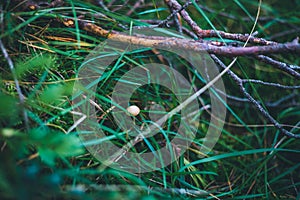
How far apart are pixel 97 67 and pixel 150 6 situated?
1.64 ft

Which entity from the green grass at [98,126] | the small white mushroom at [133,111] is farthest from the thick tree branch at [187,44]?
the small white mushroom at [133,111]

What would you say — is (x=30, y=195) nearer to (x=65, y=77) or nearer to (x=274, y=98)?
(x=65, y=77)

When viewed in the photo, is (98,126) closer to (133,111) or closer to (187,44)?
(133,111)

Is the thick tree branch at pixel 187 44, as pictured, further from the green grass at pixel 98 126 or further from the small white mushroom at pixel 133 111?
the small white mushroom at pixel 133 111

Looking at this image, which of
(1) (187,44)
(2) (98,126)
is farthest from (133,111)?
(1) (187,44)

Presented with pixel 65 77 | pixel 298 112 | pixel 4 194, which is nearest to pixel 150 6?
pixel 65 77

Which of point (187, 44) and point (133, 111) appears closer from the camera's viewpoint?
point (187, 44)

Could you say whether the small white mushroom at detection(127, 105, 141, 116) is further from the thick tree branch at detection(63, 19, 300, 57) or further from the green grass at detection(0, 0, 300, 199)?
the thick tree branch at detection(63, 19, 300, 57)

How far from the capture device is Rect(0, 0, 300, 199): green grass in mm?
572

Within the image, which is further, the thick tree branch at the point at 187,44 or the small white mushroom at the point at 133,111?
the small white mushroom at the point at 133,111

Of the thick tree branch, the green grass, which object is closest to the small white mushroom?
the green grass

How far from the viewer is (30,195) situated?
466mm

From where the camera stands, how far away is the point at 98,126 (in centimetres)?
84

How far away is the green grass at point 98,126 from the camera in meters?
0.57
